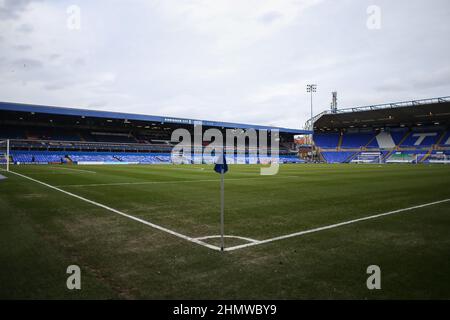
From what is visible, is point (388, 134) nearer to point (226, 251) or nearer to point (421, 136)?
point (421, 136)

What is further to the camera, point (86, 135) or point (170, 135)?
point (170, 135)

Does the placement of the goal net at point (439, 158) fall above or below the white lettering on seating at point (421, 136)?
below

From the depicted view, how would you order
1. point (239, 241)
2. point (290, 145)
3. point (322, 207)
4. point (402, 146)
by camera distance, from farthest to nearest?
point (290, 145) → point (402, 146) → point (322, 207) → point (239, 241)

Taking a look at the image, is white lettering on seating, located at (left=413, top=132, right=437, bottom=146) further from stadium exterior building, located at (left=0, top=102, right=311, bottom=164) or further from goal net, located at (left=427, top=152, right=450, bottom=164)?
stadium exterior building, located at (left=0, top=102, right=311, bottom=164)

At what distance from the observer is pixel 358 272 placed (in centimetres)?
454

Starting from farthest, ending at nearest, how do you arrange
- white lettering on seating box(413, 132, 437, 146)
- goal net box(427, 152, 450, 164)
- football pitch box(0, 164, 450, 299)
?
white lettering on seating box(413, 132, 437, 146) → goal net box(427, 152, 450, 164) → football pitch box(0, 164, 450, 299)

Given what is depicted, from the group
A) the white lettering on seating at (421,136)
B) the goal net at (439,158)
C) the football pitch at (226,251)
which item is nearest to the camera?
the football pitch at (226,251)

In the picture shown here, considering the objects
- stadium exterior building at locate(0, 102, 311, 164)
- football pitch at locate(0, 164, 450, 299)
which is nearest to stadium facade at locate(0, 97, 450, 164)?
stadium exterior building at locate(0, 102, 311, 164)

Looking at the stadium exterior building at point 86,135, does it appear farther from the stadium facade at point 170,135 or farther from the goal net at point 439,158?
the goal net at point 439,158

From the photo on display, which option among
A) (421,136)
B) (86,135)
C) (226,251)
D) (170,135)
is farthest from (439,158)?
(86,135)

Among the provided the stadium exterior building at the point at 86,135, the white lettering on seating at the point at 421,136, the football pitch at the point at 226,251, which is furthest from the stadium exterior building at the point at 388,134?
the football pitch at the point at 226,251

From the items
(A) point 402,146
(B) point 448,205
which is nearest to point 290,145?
(A) point 402,146
